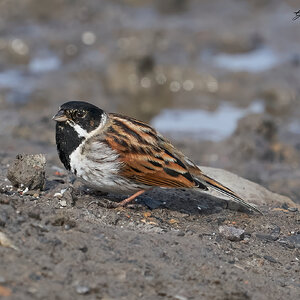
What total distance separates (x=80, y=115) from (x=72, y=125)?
0.47ft

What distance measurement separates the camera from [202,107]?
15273mm

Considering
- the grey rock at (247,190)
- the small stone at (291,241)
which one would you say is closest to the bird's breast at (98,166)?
the small stone at (291,241)

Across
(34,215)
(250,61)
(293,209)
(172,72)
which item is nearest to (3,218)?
(34,215)

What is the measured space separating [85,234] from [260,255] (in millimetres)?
1817

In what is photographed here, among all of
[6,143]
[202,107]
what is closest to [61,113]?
[6,143]

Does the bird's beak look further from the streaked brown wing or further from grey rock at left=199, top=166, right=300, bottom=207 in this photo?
grey rock at left=199, top=166, right=300, bottom=207

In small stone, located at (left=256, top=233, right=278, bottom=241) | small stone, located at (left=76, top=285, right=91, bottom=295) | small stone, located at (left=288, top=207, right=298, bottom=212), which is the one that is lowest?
small stone, located at (left=256, top=233, right=278, bottom=241)

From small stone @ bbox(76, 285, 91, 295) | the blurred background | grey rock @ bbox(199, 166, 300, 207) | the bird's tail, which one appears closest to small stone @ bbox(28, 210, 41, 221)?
small stone @ bbox(76, 285, 91, 295)

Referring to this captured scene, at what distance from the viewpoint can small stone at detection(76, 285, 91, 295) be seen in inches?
194

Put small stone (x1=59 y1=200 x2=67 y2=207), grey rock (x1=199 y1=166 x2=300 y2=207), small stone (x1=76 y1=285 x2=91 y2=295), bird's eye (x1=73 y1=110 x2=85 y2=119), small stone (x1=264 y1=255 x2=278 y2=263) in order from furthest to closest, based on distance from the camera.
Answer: grey rock (x1=199 y1=166 x2=300 y2=207), bird's eye (x1=73 y1=110 x2=85 y2=119), small stone (x1=59 y1=200 x2=67 y2=207), small stone (x1=264 y1=255 x2=278 y2=263), small stone (x1=76 y1=285 x2=91 y2=295)

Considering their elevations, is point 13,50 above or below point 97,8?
below

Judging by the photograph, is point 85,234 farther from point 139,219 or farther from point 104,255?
point 139,219

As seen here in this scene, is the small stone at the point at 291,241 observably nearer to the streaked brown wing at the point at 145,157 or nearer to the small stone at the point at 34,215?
the streaked brown wing at the point at 145,157

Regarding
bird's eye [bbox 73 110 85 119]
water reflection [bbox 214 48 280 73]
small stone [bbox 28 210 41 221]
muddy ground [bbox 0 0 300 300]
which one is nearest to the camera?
muddy ground [bbox 0 0 300 300]
